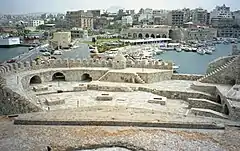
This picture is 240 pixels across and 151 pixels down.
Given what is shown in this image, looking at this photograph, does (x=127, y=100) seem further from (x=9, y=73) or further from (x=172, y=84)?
(x=9, y=73)

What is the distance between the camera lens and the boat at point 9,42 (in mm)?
48388

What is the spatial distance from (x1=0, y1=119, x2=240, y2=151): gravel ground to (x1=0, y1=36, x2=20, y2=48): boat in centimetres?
4154

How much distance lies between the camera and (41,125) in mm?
9703

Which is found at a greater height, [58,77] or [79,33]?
[79,33]

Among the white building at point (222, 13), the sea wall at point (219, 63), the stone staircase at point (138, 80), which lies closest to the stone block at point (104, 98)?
the stone staircase at point (138, 80)

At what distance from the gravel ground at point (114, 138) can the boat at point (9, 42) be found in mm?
41541

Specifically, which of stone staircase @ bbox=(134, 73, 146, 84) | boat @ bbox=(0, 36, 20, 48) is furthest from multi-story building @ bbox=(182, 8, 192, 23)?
stone staircase @ bbox=(134, 73, 146, 84)

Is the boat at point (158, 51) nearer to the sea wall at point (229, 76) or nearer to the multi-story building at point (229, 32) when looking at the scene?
the multi-story building at point (229, 32)

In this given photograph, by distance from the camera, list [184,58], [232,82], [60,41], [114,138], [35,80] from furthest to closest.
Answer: [60,41], [184,58], [35,80], [232,82], [114,138]

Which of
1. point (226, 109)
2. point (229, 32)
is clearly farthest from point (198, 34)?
point (226, 109)

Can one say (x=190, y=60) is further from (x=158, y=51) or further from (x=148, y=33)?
(x=148, y=33)

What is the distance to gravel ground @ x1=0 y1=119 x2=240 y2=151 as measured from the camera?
7.91m

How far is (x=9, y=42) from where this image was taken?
50.1 metres

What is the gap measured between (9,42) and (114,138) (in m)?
45.8
